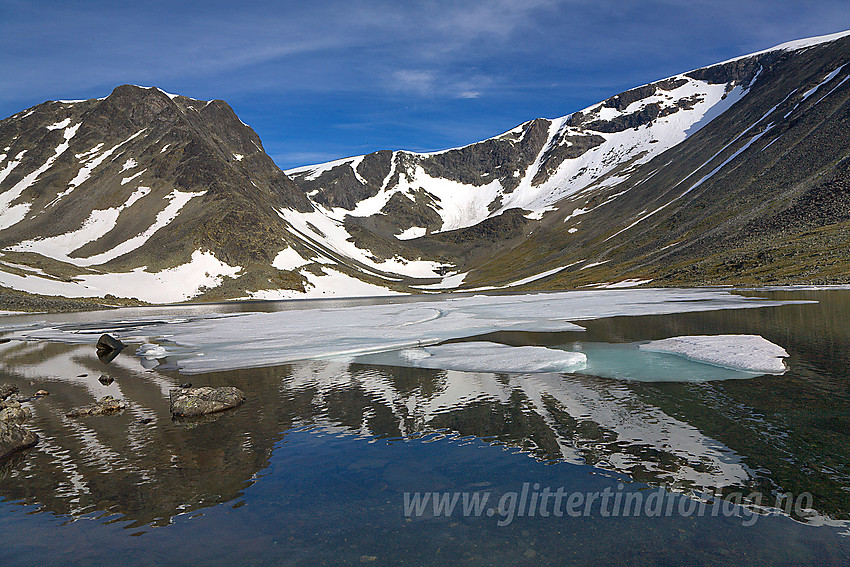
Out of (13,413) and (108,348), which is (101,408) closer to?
(13,413)

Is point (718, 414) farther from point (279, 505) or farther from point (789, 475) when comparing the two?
point (279, 505)

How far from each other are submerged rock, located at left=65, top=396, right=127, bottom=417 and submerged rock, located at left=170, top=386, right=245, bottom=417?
2.14 m

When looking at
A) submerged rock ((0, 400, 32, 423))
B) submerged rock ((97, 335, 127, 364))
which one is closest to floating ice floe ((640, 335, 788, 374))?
submerged rock ((0, 400, 32, 423))

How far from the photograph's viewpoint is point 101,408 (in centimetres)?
2056

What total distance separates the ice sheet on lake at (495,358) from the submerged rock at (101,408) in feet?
47.6

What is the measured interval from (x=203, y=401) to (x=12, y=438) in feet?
19.7

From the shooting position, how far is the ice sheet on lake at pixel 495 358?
25781 millimetres

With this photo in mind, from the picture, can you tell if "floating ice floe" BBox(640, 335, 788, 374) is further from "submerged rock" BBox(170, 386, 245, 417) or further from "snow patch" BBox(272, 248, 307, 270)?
"snow patch" BBox(272, 248, 307, 270)

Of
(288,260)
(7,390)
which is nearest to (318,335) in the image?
(7,390)

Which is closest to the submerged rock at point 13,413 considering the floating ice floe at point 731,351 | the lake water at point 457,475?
the lake water at point 457,475

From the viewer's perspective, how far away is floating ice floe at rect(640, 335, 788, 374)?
77.5ft

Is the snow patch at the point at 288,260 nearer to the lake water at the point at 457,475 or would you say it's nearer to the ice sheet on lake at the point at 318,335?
the ice sheet on lake at the point at 318,335

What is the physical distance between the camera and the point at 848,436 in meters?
14.3

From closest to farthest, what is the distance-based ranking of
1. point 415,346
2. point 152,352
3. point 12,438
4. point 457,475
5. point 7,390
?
point 457,475 < point 12,438 < point 7,390 < point 415,346 < point 152,352
